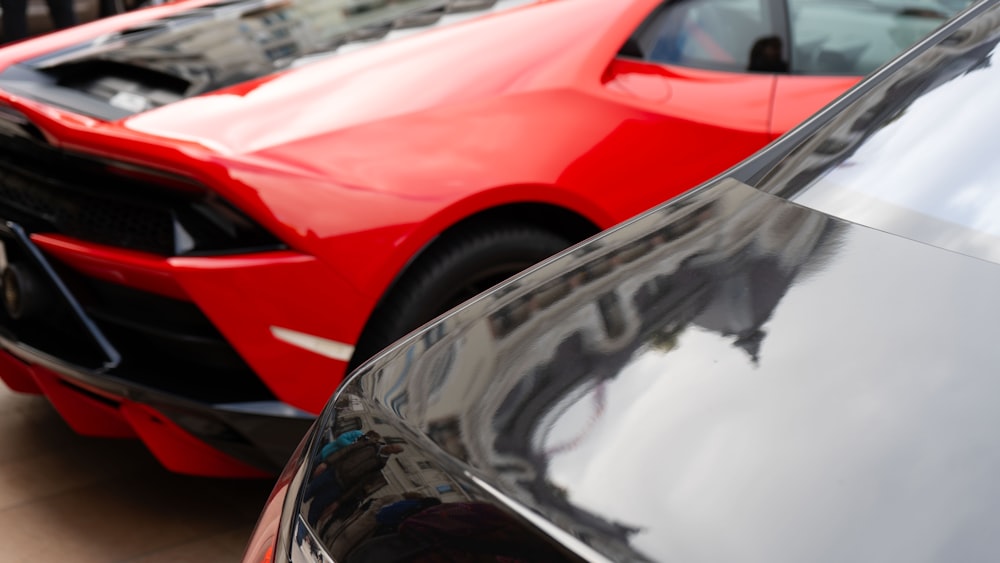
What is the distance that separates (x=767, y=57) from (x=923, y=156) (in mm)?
1208

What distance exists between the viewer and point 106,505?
109 inches

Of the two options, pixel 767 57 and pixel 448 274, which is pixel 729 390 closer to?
pixel 448 274

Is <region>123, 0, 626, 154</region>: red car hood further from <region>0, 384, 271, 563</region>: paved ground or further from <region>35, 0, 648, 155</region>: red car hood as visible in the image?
<region>0, 384, 271, 563</region>: paved ground

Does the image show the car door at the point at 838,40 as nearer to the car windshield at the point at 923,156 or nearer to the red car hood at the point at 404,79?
the red car hood at the point at 404,79

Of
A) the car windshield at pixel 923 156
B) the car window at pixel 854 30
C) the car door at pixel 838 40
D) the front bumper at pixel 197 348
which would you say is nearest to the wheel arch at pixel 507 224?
the front bumper at pixel 197 348

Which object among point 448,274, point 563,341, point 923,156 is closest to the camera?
point 563,341

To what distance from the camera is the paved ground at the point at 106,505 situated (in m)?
2.59

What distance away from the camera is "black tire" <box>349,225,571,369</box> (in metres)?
2.28

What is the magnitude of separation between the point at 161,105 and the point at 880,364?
1720 millimetres

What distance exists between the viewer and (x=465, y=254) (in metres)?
2.36


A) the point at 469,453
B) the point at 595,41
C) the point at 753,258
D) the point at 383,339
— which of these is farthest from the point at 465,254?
the point at 469,453

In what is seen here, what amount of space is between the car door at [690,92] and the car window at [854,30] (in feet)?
0.28

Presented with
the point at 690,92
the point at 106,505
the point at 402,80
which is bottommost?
the point at 106,505

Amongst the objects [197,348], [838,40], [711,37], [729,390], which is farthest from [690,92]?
[729,390]
